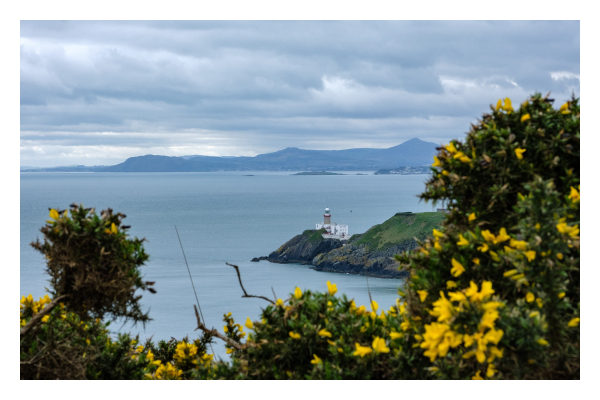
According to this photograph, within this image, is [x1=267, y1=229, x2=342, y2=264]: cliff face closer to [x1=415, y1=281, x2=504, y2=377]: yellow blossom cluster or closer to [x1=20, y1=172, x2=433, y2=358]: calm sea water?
[x1=20, y1=172, x2=433, y2=358]: calm sea water

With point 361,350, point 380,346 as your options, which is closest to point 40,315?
point 361,350

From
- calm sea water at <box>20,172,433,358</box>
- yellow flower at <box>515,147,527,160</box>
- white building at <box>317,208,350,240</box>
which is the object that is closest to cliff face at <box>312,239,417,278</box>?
calm sea water at <box>20,172,433,358</box>

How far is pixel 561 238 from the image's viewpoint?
9.30ft

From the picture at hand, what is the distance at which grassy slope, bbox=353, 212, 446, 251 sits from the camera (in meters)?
55.4

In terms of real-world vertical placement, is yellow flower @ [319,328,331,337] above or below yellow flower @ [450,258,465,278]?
below

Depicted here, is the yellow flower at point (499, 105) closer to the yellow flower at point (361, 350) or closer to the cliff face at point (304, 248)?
the yellow flower at point (361, 350)

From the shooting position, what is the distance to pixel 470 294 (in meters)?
2.72

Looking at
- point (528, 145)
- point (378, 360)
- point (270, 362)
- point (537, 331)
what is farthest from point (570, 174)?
point (270, 362)

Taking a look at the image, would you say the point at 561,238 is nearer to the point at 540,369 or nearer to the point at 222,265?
the point at 540,369

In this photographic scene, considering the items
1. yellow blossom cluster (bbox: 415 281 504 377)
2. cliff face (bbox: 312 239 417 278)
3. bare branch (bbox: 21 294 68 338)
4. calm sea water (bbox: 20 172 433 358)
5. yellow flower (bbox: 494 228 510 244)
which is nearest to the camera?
yellow blossom cluster (bbox: 415 281 504 377)

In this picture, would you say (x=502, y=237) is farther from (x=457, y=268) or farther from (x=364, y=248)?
(x=364, y=248)

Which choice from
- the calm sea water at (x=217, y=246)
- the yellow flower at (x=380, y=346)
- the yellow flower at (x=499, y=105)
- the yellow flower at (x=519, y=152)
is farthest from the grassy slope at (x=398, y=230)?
the yellow flower at (x=380, y=346)

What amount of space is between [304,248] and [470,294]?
59394 mm

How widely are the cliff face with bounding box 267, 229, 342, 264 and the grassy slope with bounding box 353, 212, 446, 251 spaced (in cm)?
373
